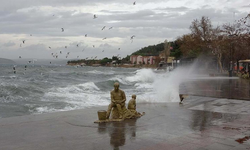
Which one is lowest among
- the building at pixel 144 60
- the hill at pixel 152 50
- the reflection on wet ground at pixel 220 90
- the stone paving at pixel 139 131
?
the reflection on wet ground at pixel 220 90

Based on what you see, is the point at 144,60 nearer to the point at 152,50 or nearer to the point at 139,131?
the point at 152,50

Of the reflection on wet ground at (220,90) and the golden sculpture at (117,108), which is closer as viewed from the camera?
the golden sculpture at (117,108)

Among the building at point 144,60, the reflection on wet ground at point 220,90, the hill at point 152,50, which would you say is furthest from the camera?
the hill at point 152,50

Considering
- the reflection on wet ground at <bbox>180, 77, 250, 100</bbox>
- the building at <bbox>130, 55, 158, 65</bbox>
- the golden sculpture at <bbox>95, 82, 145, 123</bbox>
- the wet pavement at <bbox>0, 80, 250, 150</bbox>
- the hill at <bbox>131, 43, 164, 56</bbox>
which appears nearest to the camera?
the wet pavement at <bbox>0, 80, 250, 150</bbox>

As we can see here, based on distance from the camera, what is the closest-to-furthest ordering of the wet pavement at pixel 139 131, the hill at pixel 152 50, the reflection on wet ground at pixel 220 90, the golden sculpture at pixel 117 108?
the wet pavement at pixel 139 131 → the golden sculpture at pixel 117 108 → the reflection on wet ground at pixel 220 90 → the hill at pixel 152 50

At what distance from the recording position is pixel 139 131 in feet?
24.9

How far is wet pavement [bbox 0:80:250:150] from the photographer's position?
6.22m

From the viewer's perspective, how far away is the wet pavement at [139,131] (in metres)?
6.22

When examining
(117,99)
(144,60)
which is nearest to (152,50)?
(144,60)

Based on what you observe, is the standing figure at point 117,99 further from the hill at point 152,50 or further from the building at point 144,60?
the hill at point 152,50

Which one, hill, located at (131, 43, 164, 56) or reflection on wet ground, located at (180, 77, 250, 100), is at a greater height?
hill, located at (131, 43, 164, 56)

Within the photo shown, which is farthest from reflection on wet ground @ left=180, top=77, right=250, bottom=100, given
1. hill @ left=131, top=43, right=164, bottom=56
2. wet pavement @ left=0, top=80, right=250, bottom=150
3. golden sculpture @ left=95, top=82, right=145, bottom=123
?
hill @ left=131, top=43, right=164, bottom=56

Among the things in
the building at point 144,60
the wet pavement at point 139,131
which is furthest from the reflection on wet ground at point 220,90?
the building at point 144,60

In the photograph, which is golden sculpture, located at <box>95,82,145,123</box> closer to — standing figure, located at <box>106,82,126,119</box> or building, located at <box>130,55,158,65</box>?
standing figure, located at <box>106,82,126,119</box>
